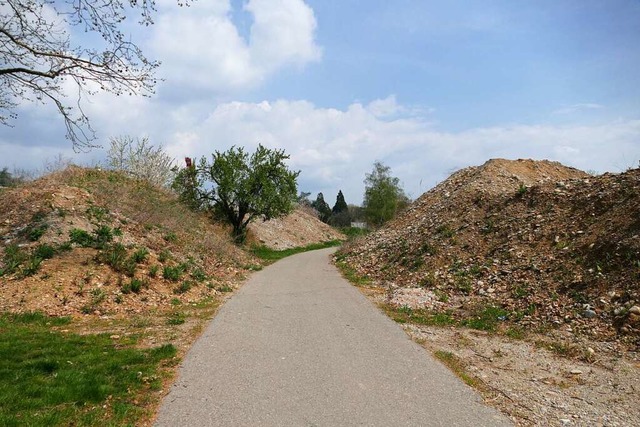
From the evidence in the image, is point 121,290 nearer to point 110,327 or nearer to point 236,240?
point 110,327

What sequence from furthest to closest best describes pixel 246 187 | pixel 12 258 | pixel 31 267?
pixel 246 187, pixel 12 258, pixel 31 267

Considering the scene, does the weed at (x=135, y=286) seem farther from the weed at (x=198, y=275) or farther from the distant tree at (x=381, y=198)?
the distant tree at (x=381, y=198)

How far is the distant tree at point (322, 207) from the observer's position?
271 feet

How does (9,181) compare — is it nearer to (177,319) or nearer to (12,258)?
(12,258)

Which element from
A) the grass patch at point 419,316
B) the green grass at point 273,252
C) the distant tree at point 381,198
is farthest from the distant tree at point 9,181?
the distant tree at point 381,198

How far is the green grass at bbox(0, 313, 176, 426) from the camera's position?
457cm

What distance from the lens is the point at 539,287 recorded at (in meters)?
10.1

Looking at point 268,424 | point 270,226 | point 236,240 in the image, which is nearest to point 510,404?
point 268,424

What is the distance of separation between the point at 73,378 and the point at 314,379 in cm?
315

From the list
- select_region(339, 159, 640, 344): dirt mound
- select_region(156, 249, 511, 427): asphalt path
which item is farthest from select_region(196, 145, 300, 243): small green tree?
select_region(156, 249, 511, 427): asphalt path

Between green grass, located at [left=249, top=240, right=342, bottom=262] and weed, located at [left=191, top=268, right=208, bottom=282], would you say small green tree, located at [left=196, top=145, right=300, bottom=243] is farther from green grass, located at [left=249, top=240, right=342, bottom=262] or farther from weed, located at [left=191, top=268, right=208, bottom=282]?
weed, located at [left=191, top=268, right=208, bottom=282]

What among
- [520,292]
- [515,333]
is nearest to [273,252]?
[520,292]

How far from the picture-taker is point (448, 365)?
262 inches

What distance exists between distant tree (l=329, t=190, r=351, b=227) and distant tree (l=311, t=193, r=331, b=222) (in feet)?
3.87
